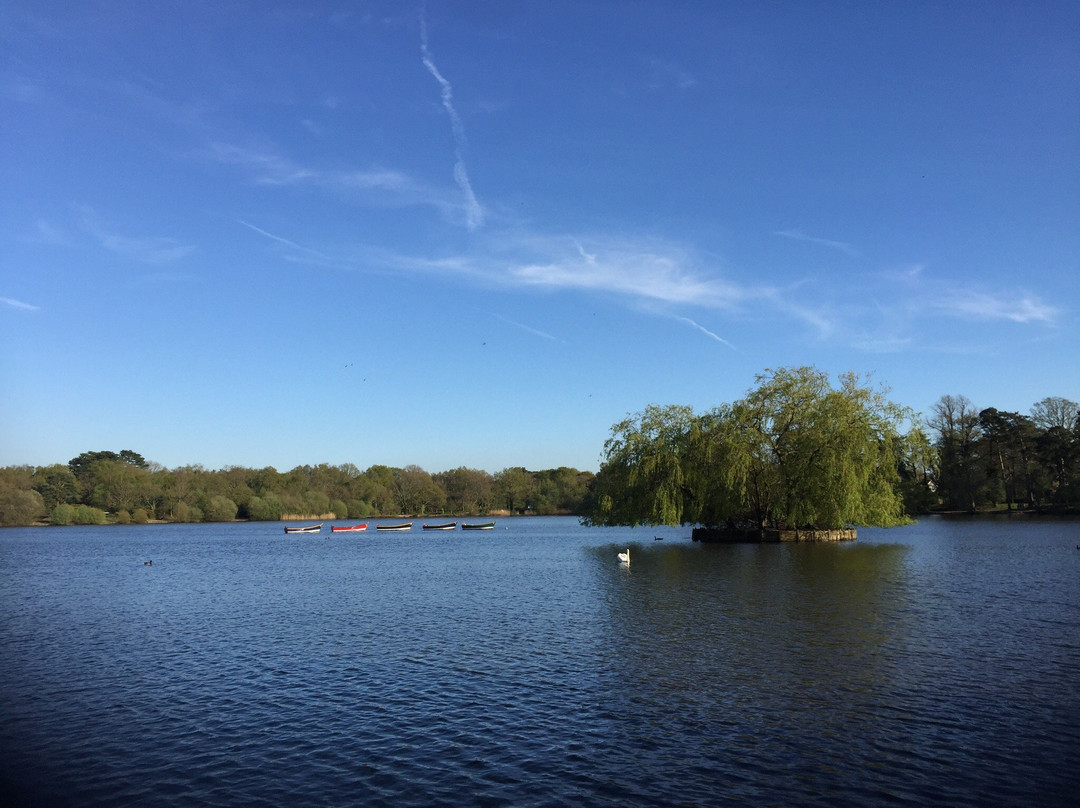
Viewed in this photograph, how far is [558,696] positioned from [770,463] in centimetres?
5289

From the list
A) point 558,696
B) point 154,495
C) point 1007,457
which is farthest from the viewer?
point 154,495

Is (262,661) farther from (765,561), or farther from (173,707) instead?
(765,561)

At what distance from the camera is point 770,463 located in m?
66.3

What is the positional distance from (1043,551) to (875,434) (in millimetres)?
15472

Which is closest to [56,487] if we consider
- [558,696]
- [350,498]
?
[350,498]

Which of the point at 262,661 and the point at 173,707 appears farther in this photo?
the point at 262,661

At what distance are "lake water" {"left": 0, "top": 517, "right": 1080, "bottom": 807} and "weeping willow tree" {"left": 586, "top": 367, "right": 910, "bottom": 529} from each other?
961 inches

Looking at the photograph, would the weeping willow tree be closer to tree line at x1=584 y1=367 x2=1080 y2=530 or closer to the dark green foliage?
tree line at x1=584 y1=367 x2=1080 y2=530

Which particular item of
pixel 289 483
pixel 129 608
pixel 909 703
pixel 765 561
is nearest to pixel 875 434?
pixel 765 561

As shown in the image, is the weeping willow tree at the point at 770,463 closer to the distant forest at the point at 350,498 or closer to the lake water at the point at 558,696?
the distant forest at the point at 350,498

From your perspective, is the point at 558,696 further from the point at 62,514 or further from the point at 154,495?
the point at 154,495

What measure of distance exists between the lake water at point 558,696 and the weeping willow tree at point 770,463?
961 inches

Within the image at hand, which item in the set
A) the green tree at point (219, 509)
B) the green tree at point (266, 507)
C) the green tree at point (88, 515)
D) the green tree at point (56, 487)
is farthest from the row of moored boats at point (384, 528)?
the green tree at point (56, 487)

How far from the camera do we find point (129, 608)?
34625 mm
